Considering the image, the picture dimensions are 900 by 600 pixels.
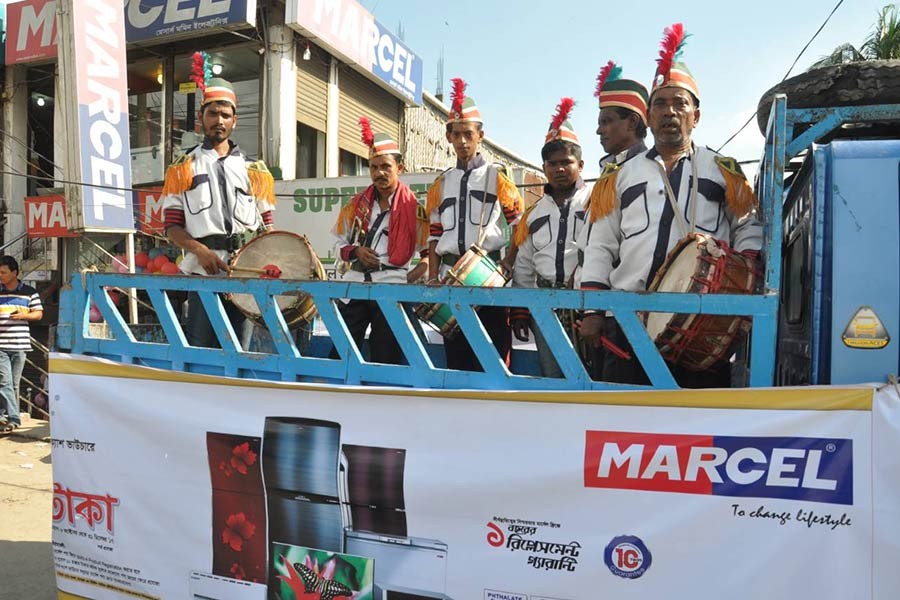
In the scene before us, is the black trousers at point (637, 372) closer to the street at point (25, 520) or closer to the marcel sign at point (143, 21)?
the street at point (25, 520)

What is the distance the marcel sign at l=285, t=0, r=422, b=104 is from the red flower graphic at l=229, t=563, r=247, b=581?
10087mm

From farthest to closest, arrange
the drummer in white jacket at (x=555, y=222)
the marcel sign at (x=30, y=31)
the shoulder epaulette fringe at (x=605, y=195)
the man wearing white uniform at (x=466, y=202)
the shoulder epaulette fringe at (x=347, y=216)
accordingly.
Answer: the marcel sign at (x=30, y=31), the shoulder epaulette fringe at (x=347, y=216), the man wearing white uniform at (x=466, y=202), the drummer in white jacket at (x=555, y=222), the shoulder epaulette fringe at (x=605, y=195)

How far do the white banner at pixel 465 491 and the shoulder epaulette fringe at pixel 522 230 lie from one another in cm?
149

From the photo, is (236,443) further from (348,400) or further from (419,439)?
(419,439)

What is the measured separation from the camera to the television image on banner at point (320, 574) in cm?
227

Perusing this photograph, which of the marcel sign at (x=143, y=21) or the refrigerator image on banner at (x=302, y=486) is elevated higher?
the marcel sign at (x=143, y=21)

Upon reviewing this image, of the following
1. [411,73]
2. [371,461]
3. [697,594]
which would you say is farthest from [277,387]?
[411,73]

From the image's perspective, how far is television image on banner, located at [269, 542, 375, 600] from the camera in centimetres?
227

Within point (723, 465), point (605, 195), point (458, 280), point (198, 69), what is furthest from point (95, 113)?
point (723, 465)

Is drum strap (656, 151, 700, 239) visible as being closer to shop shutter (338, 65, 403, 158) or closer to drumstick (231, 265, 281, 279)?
drumstick (231, 265, 281, 279)

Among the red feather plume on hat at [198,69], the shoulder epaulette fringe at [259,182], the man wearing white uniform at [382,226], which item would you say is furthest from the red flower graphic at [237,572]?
the red feather plume on hat at [198,69]

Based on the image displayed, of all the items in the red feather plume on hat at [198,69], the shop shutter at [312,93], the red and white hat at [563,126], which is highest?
the shop shutter at [312,93]

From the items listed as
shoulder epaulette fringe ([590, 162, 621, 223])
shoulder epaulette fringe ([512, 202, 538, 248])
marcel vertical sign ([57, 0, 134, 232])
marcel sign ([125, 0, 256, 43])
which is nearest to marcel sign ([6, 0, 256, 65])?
marcel sign ([125, 0, 256, 43])

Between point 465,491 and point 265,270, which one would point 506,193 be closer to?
point 265,270
